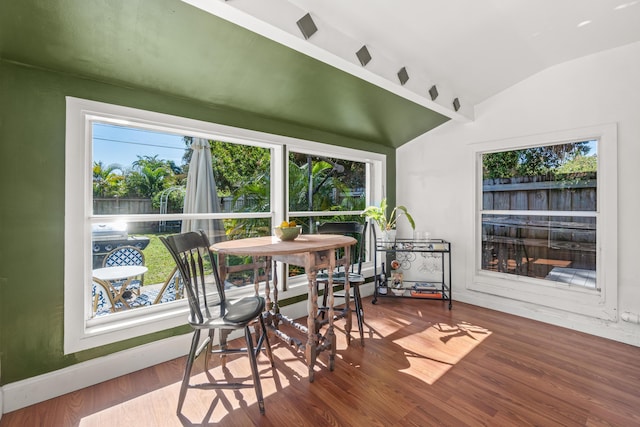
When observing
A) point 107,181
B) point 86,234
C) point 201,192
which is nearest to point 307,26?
point 201,192

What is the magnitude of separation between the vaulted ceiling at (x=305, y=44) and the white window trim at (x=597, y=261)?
71cm

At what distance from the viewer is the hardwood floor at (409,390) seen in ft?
5.62

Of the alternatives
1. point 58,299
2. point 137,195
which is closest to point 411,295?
point 137,195

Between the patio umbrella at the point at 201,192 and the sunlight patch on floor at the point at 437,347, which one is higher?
the patio umbrella at the point at 201,192

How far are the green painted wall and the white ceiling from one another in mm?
1202

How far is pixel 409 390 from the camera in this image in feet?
6.46

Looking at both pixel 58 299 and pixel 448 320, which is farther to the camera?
pixel 448 320

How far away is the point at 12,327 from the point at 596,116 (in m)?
4.77

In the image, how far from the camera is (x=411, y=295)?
3.76 m

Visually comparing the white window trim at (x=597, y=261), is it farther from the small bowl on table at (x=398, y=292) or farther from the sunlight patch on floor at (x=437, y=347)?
the small bowl on table at (x=398, y=292)

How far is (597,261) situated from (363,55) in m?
2.89

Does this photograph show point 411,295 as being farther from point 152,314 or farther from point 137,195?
point 137,195

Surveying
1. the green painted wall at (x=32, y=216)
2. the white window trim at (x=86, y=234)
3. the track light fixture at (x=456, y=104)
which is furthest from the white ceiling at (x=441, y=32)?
the green painted wall at (x=32, y=216)

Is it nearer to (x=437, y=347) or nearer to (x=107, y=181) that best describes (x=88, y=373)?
(x=107, y=181)
